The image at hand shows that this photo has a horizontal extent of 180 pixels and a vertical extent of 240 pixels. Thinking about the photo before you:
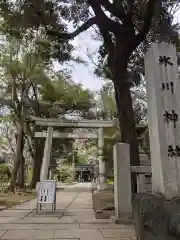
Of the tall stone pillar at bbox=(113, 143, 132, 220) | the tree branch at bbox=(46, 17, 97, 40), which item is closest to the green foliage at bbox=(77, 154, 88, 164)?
the tree branch at bbox=(46, 17, 97, 40)

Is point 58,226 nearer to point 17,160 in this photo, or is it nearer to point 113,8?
point 113,8

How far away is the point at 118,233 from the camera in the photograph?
15.6 feet

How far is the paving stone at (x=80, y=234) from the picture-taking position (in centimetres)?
444

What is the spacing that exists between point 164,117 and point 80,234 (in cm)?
226

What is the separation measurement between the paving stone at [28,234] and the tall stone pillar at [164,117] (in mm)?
1831

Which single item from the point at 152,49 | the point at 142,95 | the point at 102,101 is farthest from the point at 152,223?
the point at 102,101

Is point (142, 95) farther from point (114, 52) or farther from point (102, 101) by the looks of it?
point (114, 52)

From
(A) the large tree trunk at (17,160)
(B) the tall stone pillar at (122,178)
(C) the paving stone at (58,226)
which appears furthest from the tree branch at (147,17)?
(A) the large tree trunk at (17,160)

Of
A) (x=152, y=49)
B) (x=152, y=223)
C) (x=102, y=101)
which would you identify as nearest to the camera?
(x=152, y=223)

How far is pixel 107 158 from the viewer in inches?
645

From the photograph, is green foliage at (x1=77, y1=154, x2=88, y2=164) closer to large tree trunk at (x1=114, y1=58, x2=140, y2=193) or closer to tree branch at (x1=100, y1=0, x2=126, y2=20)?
large tree trunk at (x1=114, y1=58, x2=140, y2=193)

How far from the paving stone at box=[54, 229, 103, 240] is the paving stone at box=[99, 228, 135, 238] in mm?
106

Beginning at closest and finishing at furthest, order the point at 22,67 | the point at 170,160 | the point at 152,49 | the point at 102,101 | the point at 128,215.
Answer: the point at 170,160 < the point at 152,49 < the point at 128,215 < the point at 22,67 < the point at 102,101

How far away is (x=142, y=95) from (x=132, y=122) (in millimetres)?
9396
